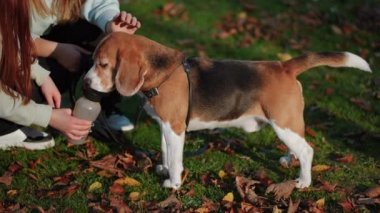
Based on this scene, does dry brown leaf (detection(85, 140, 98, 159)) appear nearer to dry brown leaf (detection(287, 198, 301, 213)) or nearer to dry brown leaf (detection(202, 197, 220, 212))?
dry brown leaf (detection(202, 197, 220, 212))

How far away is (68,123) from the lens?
13.7ft

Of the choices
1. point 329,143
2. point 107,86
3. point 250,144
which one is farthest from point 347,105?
point 107,86

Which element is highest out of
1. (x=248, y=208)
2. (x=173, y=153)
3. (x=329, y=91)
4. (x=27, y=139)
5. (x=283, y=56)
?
(x=173, y=153)

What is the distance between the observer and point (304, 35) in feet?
26.2

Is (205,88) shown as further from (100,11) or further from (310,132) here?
(310,132)

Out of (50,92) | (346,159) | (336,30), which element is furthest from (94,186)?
(336,30)

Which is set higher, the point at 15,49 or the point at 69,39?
the point at 15,49

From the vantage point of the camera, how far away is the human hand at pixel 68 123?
418 centimetres

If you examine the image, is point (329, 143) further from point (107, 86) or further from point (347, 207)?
point (107, 86)

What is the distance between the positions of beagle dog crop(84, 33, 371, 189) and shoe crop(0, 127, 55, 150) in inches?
47.7

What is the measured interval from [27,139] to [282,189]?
7.46ft

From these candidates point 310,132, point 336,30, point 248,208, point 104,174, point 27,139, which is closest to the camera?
point 248,208

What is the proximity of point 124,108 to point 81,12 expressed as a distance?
4.11 feet

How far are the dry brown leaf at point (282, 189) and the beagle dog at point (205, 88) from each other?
0.10 m
